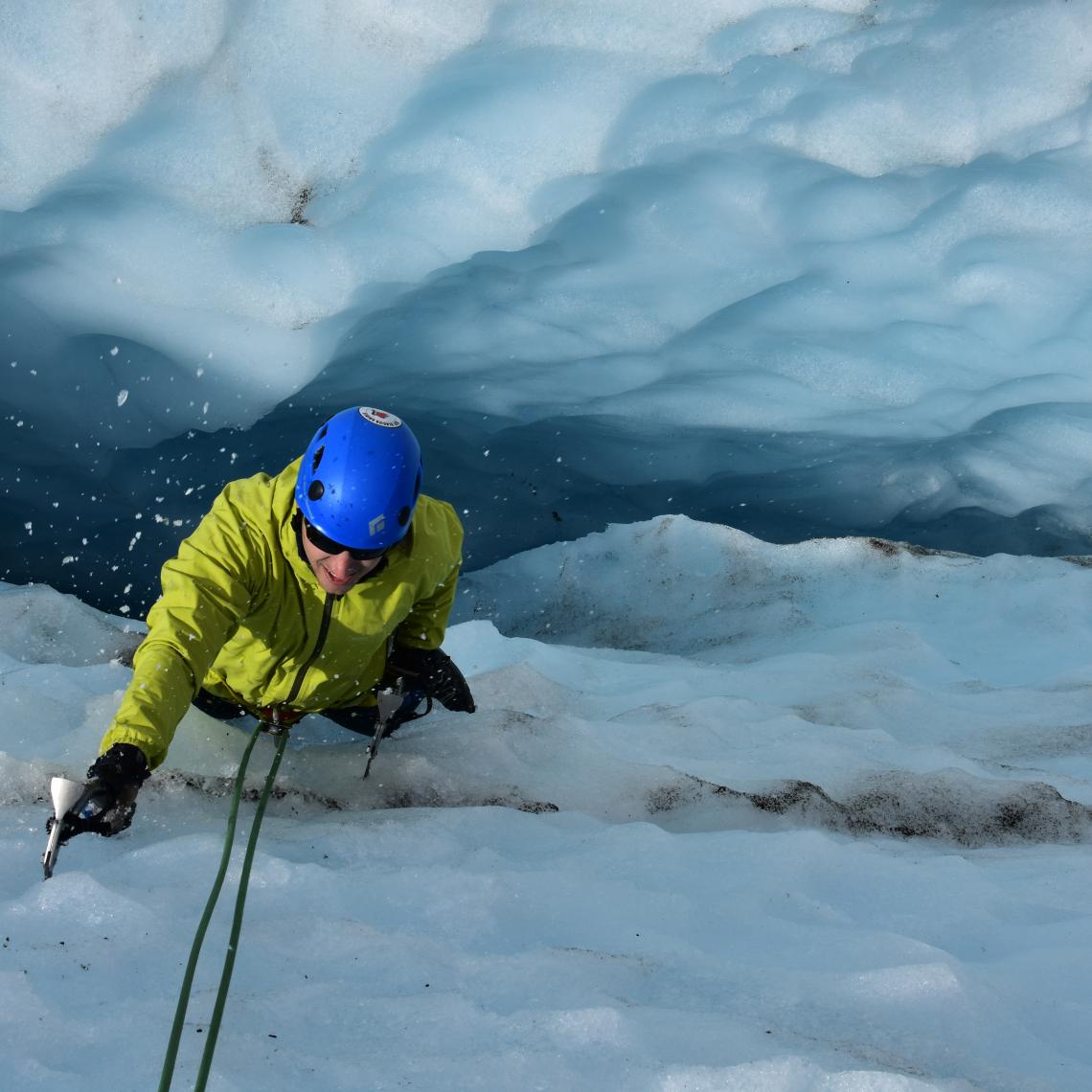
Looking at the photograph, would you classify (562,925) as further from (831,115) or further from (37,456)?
(37,456)

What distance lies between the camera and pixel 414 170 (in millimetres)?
3736

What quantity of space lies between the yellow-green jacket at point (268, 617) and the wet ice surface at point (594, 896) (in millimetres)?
245

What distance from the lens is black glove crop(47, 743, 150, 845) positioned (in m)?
1.70

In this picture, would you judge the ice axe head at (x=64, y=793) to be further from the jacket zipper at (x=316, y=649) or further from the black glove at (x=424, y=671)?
the black glove at (x=424, y=671)

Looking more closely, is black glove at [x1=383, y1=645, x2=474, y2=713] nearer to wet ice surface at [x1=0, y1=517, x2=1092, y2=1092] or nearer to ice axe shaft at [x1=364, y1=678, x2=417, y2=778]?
ice axe shaft at [x1=364, y1=678, x2=417, y2=778]

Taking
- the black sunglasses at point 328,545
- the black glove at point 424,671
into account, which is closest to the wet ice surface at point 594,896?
the black glove at point 424,671

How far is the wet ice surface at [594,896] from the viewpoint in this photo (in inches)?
63.9

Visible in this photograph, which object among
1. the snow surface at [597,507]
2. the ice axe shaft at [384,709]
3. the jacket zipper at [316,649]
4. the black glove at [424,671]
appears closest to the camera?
the snow surface at [597,507]

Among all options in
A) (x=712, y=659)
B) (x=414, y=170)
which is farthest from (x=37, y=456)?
(x=712, y=659)

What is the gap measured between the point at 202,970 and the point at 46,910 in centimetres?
32

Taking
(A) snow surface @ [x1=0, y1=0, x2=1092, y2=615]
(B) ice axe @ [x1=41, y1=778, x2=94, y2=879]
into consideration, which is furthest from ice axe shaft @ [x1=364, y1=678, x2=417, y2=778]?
(A) snow surface @ [x1=0, y1=0, x2=1092, y2=615]

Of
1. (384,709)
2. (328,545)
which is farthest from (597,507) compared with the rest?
(328,545)

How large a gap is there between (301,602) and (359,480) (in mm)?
355

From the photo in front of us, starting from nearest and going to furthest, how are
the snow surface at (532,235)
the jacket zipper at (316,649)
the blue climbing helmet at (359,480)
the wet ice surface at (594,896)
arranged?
1. the wet ice surface at (594,896)
2. the blue climbing helmet at (359,480)
3. the jacket zipper at (316,649)
4. the snow surface at (532,235)
